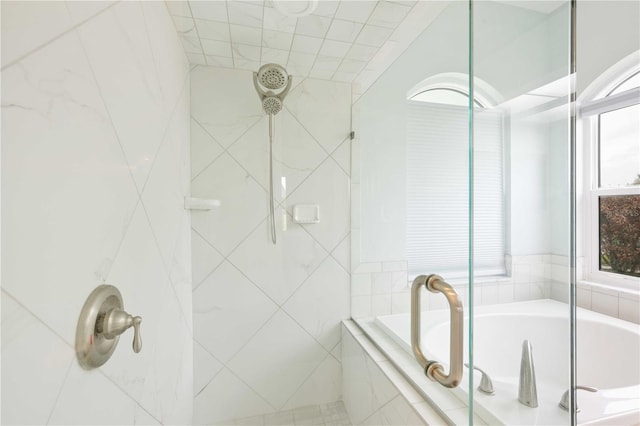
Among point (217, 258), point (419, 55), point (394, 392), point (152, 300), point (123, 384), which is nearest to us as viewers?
point (123, 384)

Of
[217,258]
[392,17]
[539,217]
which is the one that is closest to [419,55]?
[392,17]

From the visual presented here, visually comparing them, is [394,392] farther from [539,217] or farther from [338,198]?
[338,198]

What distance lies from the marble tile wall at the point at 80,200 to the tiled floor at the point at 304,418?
2.16 ft

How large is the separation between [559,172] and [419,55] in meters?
0.92

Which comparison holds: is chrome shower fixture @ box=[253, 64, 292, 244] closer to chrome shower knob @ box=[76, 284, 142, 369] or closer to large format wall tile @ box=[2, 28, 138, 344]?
large format wall tile @ box=[2, 28, 138, 344]

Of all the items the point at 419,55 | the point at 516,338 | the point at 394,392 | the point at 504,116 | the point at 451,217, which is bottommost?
the point at 394,392

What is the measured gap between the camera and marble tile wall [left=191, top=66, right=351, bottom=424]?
1.56m

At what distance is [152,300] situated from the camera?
3.23ft

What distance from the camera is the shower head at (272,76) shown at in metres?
1.33

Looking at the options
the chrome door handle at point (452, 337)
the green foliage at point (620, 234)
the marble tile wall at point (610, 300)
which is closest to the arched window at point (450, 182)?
the chrome door handle at point (452, 337)

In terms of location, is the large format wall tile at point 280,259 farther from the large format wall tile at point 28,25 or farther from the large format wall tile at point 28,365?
the large format wall tile at point 28,25

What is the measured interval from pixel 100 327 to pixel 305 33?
1.33 metres

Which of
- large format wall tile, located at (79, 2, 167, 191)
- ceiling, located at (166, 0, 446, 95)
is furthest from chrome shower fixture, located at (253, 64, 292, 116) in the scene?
large format wall tile, located at (79, 2, 167, 191)

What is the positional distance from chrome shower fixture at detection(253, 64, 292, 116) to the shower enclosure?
2.14 feet
